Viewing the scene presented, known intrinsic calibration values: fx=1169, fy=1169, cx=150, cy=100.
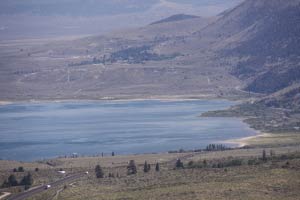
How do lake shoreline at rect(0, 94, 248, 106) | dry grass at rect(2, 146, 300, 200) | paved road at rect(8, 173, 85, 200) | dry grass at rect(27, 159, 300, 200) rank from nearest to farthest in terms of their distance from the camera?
1. dry grass at rect(27, 159, 300, 200)
2. dry grass at rect(2, 146, 300, 200)
3. paved road at rect(8, 173, 85, 200)
4. lake shoreline at rect(0, 94, 248, 106)

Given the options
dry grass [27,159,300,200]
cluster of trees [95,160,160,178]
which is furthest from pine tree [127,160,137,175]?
dry grass [27,159,300,200]

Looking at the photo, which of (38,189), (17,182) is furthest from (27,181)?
(38,189)

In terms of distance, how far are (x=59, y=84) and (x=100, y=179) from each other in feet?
338

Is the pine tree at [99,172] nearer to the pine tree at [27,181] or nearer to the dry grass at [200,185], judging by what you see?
the dry grass at [200,185]

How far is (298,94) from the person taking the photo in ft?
425

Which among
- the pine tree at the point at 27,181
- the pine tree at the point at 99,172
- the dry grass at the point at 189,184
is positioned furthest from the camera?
the pine tree at the point at 99,172

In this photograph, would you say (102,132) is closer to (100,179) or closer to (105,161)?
(105,161)

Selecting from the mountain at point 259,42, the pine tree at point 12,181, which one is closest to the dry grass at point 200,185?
the pine tree at point 12,181

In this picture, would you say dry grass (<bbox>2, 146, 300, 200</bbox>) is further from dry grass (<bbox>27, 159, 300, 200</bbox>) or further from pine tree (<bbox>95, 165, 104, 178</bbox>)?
pine tree (<bbox>95, 165, 104, 178</bbox>)

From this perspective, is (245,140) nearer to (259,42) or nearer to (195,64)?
(259,42)

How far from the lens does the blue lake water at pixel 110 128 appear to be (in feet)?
327

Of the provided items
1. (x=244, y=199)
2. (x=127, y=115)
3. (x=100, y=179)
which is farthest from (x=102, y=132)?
(x=244, y=199)

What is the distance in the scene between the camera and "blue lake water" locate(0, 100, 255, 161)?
327 ft

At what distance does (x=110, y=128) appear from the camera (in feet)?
378
